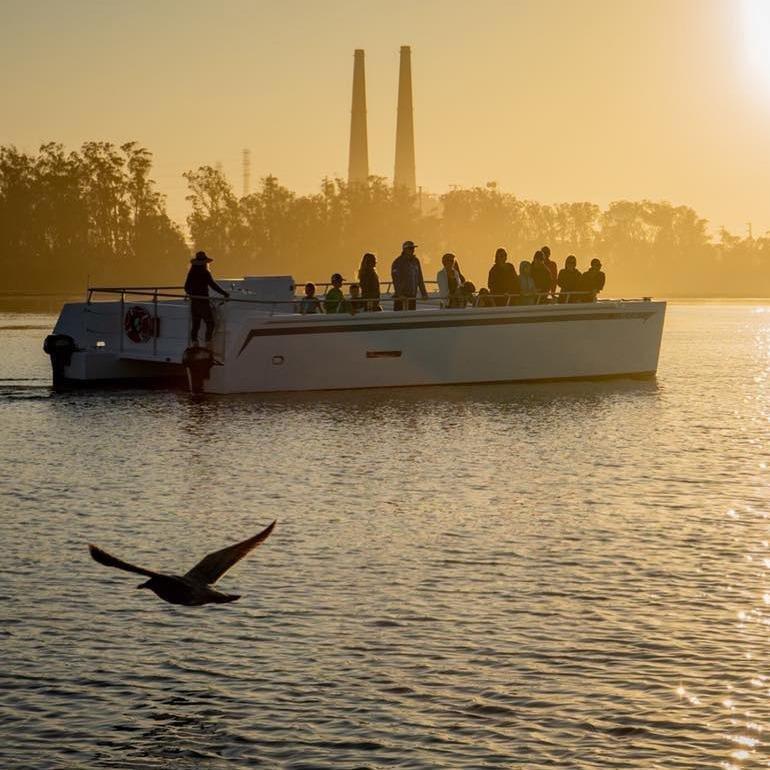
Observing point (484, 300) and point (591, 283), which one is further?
point (591, 283)

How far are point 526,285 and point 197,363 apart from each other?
7149 mm

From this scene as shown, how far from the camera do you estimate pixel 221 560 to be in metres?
10.2

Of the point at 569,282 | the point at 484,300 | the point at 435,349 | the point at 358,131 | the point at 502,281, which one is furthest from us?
the point at 358,131

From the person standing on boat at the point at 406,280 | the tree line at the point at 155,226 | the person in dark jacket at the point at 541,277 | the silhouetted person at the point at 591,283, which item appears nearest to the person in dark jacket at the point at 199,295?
the person standing on boat at the point at 406,280

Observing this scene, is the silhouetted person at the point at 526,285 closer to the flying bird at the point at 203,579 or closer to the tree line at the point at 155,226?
the flying bird at the point at 203,579

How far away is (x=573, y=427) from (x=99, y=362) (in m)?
10.3

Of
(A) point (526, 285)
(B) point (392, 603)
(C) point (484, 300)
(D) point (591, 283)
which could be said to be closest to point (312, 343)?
(C) point (484, 300)

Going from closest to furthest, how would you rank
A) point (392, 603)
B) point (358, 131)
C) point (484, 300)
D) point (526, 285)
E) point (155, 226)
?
point (392, 603) → point (484, 300) → point (526, 285) → point (155, 226) → point (358, 131)

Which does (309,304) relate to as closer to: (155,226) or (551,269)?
(551,269)

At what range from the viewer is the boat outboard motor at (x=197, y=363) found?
1195 inches

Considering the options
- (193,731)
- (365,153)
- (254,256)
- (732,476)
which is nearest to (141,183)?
(254,256)

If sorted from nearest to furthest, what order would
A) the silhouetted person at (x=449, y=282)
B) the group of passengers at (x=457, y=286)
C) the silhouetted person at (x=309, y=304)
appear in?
the silhouetted person at (x=309, y=304), the group of passengers at (x=457, y=286), the silhouetted person at (x=449, y=282)

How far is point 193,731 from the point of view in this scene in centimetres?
973

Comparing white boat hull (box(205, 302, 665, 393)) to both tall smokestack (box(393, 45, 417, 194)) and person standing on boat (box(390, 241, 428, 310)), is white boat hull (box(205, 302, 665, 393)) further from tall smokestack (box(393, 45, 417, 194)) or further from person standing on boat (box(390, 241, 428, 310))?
tall smokestack (box(393, 45, 417, 194))
